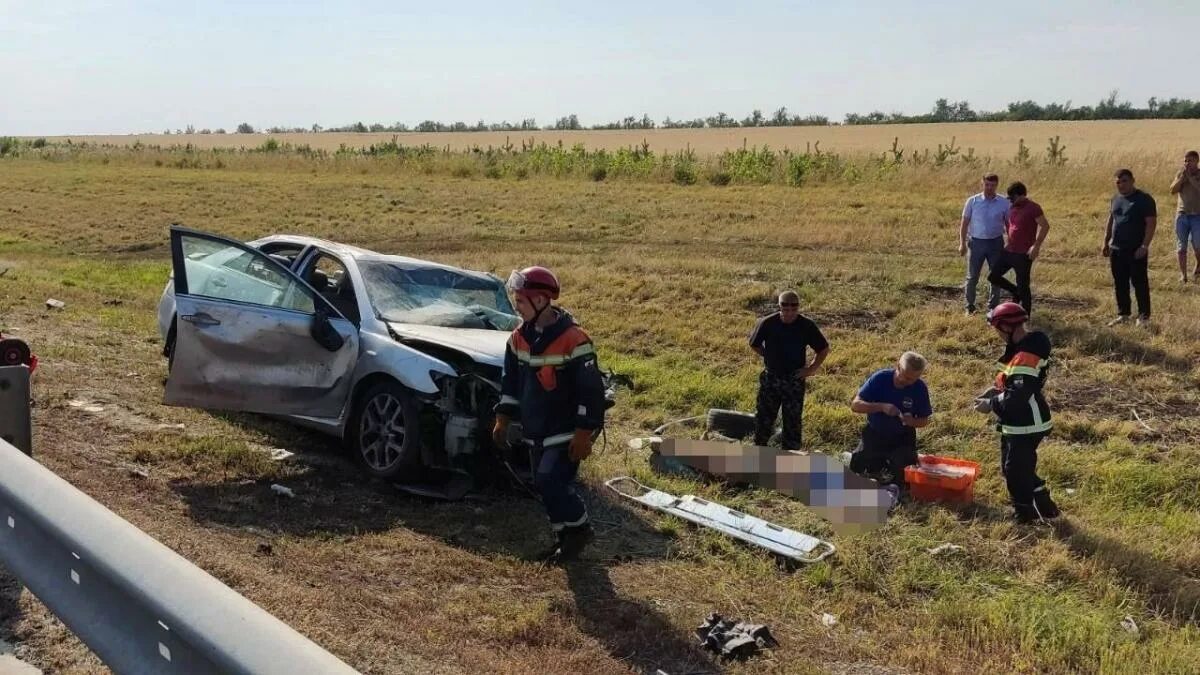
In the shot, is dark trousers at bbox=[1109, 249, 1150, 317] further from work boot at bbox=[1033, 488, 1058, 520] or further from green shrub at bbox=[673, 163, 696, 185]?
green shrub at bbox=[673, 163, 696, 185]

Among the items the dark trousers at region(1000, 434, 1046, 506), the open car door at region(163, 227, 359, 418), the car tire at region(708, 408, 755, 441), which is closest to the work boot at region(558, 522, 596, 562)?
Answer: the open car door at region(163, 227, 359, 418)

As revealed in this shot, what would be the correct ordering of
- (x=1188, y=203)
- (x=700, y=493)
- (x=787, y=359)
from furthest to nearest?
1. (x=1188, y=203)
2. (x=787, y=359)
3. (x=700, y=493)

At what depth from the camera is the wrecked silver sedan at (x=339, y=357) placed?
6.47 metres

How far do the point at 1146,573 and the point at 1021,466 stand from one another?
0.95 m

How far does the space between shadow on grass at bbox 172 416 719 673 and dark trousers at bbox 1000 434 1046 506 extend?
2159mm

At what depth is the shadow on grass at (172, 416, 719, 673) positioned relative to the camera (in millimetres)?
4934

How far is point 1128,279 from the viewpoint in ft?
37.7

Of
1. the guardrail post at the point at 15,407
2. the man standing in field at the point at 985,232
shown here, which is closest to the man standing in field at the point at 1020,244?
the man standing in field at the point at 985,232

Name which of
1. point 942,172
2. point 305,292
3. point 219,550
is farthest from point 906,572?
point 942,172

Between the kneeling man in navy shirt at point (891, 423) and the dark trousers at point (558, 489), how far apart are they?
8.20 feet

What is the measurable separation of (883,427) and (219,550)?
4231 millimetres

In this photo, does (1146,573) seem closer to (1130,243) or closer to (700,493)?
(700,493)

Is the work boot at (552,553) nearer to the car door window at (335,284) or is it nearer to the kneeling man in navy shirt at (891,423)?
the car door window at (335,284)

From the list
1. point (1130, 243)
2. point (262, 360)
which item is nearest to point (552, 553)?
point (262, 360)
